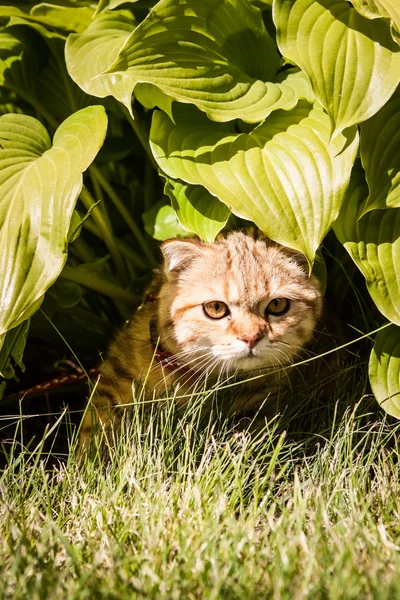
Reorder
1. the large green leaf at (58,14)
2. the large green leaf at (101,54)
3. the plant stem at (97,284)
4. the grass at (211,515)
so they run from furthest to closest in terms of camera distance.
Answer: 1. the plant stem at (97,284)
2. the large green leaf at (58,14)
3. the large green leaf at (101,54)
4. the grass at (211,515)

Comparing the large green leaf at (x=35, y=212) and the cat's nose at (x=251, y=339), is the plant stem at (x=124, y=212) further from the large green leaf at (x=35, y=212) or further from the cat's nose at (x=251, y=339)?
the cat's nose at (x=251, y=339)

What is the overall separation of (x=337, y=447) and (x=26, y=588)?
915 mm

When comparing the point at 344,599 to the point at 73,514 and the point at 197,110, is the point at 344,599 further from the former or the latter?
the point at 197,110

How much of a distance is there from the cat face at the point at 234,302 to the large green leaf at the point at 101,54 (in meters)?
0.45

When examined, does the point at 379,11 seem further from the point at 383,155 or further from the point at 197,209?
the point at 197,209

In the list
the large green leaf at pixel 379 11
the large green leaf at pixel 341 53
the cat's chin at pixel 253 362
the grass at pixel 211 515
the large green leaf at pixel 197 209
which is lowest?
the grass at pixel 211 515

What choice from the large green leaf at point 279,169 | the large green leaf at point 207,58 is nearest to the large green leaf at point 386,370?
the large green leaf at point 279,169

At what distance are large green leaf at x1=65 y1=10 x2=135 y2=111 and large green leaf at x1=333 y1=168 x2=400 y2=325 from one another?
65 cm

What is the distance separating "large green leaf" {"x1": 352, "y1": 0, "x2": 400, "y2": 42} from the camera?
1767mm

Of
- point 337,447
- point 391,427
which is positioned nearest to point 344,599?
point 337,447

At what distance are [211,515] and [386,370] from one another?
70cm

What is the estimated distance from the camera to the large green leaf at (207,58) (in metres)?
1.89

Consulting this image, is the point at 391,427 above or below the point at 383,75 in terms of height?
below

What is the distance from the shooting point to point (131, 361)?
236 centimetres
